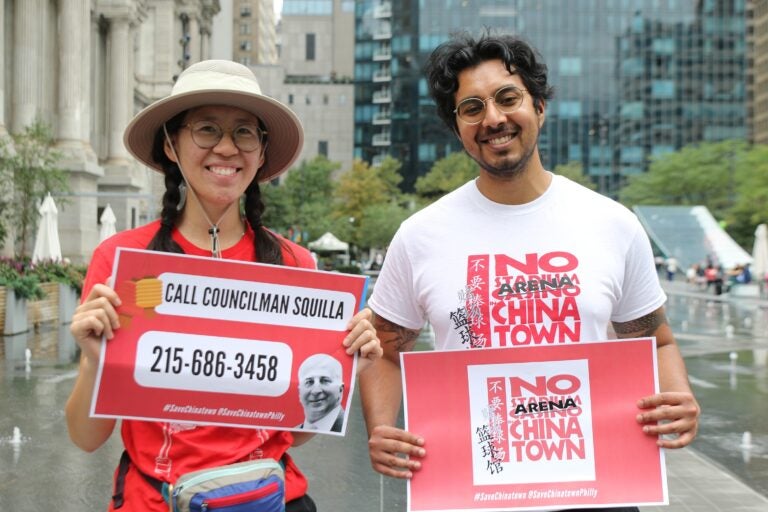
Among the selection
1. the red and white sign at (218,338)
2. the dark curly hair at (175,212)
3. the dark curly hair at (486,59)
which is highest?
the dark curly hair at (486,59)

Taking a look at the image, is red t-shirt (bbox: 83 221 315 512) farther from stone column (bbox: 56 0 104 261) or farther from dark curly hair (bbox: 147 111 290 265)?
stone column (bbox: 56 0 104 261)

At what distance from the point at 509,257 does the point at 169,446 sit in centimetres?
129

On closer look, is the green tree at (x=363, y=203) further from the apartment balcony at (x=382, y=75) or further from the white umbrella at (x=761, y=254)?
the white umbrella at (x=761, y=254)

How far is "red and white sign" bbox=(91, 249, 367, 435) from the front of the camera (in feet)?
9.46

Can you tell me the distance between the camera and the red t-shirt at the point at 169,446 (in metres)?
2.83

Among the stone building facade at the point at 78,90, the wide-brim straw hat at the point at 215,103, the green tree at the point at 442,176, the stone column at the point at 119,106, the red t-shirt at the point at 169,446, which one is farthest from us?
the green tree at the point at 442,176

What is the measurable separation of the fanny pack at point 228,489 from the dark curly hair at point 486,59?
1529 millimetres

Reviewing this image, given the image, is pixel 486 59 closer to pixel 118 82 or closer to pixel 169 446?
pixel 169 446

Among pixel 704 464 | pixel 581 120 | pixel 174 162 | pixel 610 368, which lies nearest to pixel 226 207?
pixel 174 162

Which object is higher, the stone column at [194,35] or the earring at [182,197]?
the stone column at [194,35]

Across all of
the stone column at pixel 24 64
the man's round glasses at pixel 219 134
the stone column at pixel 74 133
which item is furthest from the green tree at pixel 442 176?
the man's round glasses at pixel 219 134

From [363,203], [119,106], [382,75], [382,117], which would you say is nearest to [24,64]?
[119,106]

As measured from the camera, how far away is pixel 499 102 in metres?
3.30

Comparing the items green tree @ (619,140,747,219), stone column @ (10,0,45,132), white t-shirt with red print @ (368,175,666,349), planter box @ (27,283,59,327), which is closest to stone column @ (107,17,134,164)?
stone column @ (10,0,45,132)
